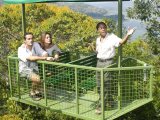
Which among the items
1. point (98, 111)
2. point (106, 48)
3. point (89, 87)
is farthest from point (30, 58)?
point (98, 111)

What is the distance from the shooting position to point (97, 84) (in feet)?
23.5

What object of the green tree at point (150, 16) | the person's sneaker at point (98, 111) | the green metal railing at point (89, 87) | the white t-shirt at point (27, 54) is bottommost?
the person's sneaker at point (98, 111)

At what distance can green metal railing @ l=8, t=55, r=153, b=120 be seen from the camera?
711 centimetres

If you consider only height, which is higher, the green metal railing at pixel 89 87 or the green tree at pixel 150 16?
the green tree at pixel 150 16

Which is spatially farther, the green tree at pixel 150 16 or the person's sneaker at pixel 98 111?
the green tree at pixel 150 16

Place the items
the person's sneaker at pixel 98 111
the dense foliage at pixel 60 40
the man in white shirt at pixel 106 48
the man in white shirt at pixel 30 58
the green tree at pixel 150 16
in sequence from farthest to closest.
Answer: the green tree at pixel 150 16, the dense foliage at pixel 60 40, the man in white shirt at pixel 30 58, the person's sneaker at pixel 98 111, the man in white shirt at pixel 106 48

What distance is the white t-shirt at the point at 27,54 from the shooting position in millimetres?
7957

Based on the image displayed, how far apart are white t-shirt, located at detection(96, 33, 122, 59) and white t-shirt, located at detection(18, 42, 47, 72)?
4.19 feet

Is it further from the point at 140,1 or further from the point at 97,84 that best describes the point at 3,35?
the point at 97,84

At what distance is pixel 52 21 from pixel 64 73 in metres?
11.5

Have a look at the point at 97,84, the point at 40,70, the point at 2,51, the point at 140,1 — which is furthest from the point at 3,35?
the point at 97,84

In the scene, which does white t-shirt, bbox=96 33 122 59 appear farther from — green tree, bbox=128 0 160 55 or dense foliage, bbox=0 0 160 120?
green tree, bbox=128 0 160 55

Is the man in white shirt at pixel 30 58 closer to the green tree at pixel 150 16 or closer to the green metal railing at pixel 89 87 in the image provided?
the green metal railing at pixel 89 87

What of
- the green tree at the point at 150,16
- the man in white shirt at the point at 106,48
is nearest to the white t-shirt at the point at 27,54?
the man in white shirt at the point at 106,48
